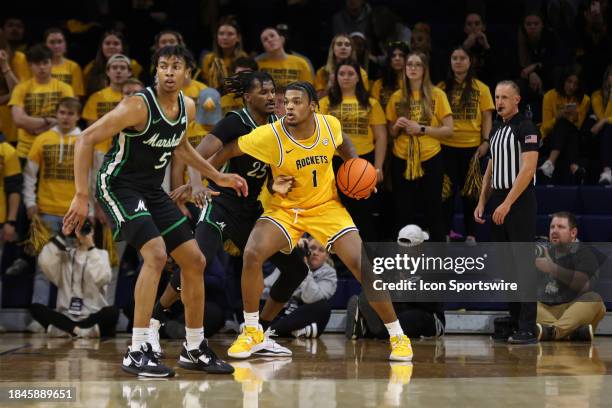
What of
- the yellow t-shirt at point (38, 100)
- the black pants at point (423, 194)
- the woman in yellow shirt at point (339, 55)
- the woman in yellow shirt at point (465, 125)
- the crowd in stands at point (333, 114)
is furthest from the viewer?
the yellow t-shirt at point (38, 100)

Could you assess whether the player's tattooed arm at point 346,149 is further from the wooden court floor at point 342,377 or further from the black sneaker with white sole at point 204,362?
the black sneaker with white sole at point 204,362

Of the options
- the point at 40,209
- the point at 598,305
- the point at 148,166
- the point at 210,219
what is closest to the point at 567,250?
the point at 598,305

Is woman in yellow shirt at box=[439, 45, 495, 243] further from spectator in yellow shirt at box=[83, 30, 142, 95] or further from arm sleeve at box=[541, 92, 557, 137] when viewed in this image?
spectator in yellow shirt at box=[83, 30, 142, 95]

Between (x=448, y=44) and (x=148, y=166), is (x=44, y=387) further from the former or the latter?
(x=448, y=44)

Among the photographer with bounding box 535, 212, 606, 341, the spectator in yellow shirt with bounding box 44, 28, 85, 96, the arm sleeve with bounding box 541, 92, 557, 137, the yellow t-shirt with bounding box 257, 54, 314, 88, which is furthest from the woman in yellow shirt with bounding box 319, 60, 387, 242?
the spectator in yellow shirt with bounding box 44, 28, 85, 96

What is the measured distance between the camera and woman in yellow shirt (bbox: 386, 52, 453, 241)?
821 centimetres

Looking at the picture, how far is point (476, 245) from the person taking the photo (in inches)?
328

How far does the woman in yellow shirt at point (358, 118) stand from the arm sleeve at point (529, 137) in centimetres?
128

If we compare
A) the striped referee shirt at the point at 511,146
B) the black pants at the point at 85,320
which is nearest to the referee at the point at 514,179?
the striped referee shirt at the point at 511,146

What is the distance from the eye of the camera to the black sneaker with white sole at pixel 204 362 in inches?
222

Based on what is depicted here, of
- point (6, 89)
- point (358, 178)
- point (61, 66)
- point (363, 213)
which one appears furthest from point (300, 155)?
point (6, 89)

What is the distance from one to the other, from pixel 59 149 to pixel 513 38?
4.90 metres

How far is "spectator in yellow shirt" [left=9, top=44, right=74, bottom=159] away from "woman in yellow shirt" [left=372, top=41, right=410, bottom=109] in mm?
2648

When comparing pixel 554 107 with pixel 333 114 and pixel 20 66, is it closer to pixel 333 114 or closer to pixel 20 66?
pixel 333 114
